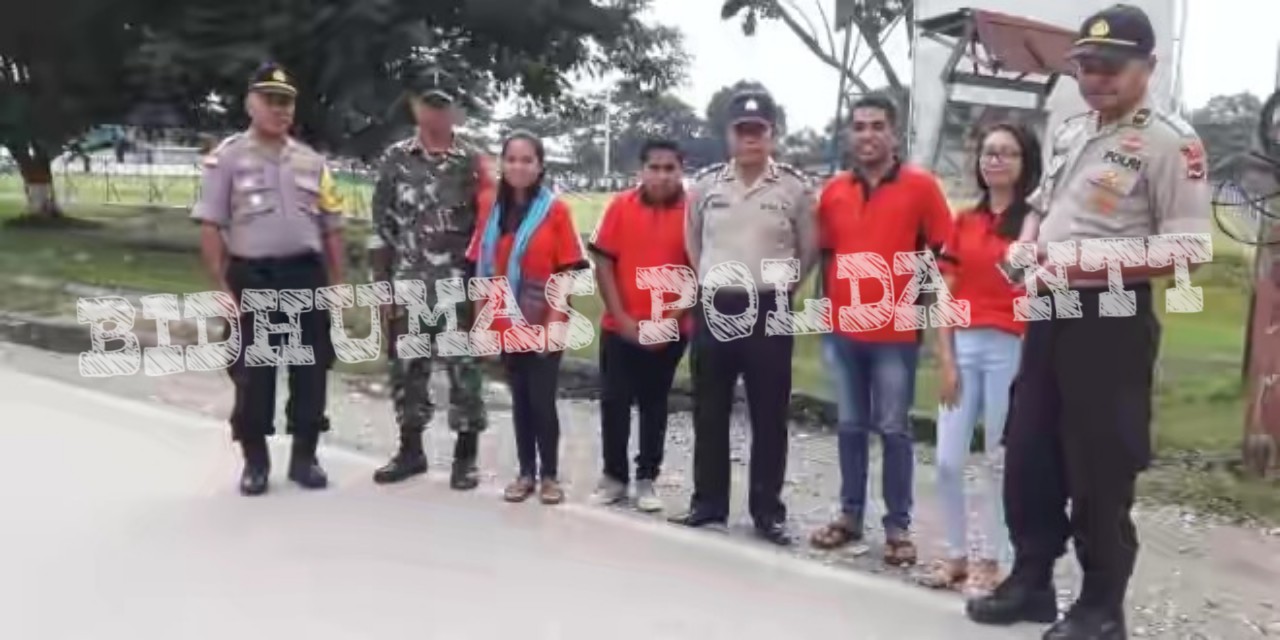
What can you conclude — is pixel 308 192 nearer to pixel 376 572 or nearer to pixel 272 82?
pixel 272 82

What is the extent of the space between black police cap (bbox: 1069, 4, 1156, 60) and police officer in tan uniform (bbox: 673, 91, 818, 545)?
1.31 m

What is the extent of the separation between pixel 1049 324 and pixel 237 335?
3161 mm

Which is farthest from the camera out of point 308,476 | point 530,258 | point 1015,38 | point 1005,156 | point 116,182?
point 116,182

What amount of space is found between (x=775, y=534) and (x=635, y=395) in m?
0.83

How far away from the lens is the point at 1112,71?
3287 millimetres

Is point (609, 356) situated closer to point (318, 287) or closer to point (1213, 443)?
point (318, 287)

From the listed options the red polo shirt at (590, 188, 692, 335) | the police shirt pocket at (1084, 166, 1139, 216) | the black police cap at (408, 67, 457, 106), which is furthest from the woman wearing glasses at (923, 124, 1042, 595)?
the black police cap at (408, 67, 457, 106)

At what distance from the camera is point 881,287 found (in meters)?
4.22

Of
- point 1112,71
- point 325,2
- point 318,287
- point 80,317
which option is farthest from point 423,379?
point 325,2

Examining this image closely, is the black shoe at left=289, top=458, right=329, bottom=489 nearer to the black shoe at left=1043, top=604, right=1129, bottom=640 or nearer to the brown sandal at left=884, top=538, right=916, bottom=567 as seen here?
the brown sandal at left=884, top=538, right=916, bottom=567

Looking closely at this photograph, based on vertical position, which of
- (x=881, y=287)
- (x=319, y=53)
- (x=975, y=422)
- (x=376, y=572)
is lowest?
(x=376, y=572)

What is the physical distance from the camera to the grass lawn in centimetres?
545

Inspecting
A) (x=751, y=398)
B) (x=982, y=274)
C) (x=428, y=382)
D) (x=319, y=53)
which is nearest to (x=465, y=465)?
(x=428, y=382)

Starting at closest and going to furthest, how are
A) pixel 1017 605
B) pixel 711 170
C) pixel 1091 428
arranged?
1. pixel 1091 428
2. pixel 1017 605
3. pixel 711 170
